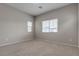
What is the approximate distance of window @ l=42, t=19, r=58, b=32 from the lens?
4589mm

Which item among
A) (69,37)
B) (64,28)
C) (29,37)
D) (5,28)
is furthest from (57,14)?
(5,28)

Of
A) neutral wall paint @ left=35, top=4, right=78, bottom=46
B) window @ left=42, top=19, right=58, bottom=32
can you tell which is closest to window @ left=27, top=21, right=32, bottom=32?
window @ left=42, top=19, right=58, bottom=32

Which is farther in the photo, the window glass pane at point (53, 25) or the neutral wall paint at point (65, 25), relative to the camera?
the window glass pane at point (53, 25)

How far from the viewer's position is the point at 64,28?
4020mm

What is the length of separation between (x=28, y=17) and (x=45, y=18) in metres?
1.50

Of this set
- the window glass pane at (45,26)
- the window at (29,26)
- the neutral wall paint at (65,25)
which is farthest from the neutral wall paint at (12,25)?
the neutral wall paint at (65,25)

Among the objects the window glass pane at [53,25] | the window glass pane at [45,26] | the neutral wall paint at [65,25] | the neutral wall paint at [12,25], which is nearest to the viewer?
the neutral wall paint at [65,25]

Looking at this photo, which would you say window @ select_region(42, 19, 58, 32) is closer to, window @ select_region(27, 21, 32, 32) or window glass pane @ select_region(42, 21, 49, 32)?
window glass pane @ select_region(42, 21, 49, 32)

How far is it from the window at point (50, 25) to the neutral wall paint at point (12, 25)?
1561 millimetres

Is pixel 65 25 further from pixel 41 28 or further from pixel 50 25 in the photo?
pixel 41 28

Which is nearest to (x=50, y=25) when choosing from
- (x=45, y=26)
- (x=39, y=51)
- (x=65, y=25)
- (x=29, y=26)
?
(x=45, y=26)

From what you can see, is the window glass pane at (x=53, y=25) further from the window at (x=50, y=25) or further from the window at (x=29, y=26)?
the window at (x=29, y=26)

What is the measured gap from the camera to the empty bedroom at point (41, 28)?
11.3 feet

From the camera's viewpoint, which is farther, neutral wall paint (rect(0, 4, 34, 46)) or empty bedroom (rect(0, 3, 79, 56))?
neutral wall paint (rect(0, 4, 34, 46))
